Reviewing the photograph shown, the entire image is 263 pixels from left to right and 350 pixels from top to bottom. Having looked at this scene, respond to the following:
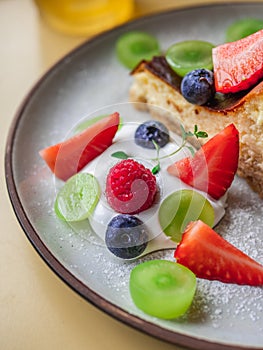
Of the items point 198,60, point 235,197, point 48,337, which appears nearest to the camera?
point 48,337

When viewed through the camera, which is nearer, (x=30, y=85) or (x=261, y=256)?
(x=261, y=256)

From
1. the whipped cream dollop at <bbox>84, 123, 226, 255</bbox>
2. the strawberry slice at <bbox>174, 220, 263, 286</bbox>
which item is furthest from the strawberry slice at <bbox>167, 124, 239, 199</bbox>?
the strawberry slice at <bbox>174, 220, 263, 286</bbox>

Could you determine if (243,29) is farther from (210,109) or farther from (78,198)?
(78,198)

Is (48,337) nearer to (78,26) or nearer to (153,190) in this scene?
(153,190)

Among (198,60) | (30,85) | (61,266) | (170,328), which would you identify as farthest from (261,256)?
(30,85)

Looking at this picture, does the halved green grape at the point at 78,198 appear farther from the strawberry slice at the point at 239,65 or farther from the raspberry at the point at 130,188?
the strawberry slice at the point at 239,65

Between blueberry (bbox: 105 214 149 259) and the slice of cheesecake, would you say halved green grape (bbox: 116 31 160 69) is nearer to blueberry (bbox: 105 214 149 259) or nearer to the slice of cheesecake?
the slice of cheesecake

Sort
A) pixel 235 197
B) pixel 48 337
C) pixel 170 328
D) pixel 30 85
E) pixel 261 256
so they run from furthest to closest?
pixel 30 85
pixel 235 197
pixel 261 256
pixel 48 337
pixel 170 328

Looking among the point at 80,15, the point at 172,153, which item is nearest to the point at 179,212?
the point at 172,153
